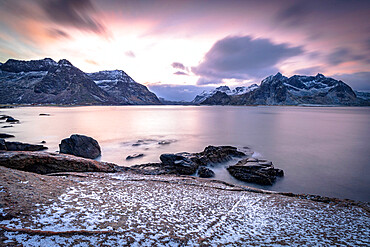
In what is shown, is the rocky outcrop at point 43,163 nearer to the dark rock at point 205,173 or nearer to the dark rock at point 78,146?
the dark rock at point 78,146

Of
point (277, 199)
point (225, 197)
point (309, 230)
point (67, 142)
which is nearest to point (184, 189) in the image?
point (225, 197)

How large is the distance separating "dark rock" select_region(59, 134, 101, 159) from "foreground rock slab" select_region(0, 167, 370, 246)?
10.3 m

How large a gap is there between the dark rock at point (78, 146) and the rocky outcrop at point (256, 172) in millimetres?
15561

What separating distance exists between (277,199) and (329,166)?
13173mm

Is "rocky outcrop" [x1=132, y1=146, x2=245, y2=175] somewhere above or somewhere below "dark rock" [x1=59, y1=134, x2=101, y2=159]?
below

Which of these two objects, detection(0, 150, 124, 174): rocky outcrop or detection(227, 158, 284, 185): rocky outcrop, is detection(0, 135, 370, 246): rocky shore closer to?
detection(0, 150, 124, 174): rocky outcrop

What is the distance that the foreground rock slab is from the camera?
16.4 feet

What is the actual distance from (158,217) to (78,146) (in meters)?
16.2

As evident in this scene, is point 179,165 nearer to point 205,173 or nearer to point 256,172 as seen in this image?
point 205,173

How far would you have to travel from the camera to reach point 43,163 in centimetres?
1055

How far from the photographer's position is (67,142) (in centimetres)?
1855

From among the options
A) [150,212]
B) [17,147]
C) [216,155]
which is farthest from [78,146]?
[150,212]

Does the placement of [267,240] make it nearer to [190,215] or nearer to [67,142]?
[190,215]

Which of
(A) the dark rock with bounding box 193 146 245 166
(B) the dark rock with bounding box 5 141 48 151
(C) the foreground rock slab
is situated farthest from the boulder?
(B) the dark rock with bounding box 5 141 48 151
